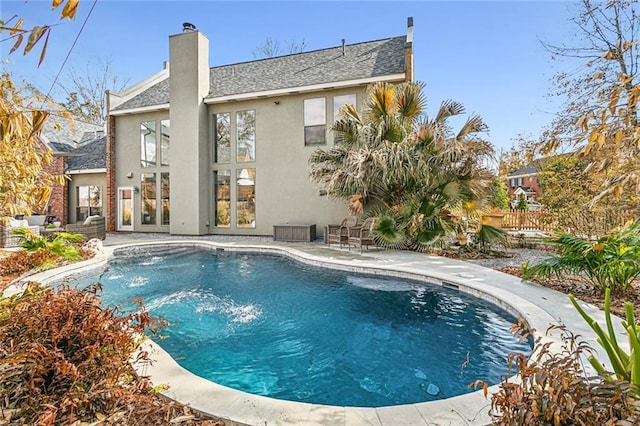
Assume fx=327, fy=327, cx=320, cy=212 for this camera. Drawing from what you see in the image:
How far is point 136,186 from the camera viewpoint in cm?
1669

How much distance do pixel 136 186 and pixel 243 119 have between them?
21.7ft

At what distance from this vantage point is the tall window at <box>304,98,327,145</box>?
558 inches

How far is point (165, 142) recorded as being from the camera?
16531 mm

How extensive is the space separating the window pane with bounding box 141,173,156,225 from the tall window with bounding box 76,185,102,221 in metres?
2.80

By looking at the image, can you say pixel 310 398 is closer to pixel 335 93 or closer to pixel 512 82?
pixel 335 93

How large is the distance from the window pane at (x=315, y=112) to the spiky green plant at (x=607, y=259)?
34.2 ft

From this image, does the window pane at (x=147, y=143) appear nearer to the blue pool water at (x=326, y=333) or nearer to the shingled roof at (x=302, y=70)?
the shingled roof at (x=302, y=70)

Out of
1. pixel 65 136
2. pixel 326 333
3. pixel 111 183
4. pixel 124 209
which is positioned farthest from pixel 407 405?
pixel 65 136

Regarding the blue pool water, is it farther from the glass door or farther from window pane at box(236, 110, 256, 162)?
the glass door

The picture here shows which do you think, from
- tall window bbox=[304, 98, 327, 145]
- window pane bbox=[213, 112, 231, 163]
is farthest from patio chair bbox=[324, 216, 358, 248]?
window pane bbox=[213, 112, 231, 163]

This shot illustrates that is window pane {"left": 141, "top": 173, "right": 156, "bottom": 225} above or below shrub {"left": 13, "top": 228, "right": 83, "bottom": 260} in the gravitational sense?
above

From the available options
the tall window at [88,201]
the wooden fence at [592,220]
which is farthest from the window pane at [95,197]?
the wooden fence at [592,220]

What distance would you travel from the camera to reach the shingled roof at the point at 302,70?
13.8m

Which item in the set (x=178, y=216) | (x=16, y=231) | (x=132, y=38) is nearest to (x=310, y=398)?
(x=16, y=231)
